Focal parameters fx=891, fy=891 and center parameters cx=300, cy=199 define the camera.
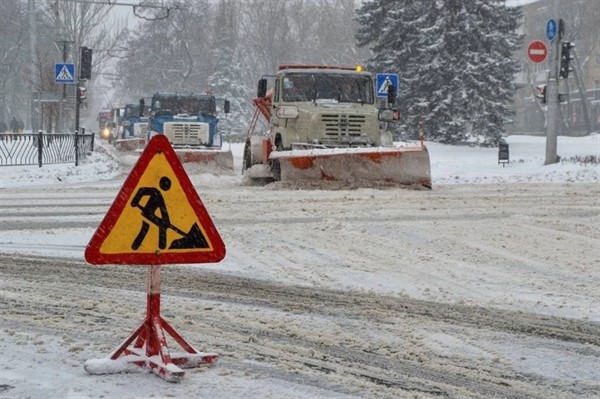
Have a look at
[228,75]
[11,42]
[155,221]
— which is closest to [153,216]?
[155,221]

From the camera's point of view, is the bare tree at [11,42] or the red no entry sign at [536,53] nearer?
the red no entry sign at [536,53]

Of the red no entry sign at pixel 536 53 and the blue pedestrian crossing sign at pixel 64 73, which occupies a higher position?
the red no entry sign at pixel 536 53

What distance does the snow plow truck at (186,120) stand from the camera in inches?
1017

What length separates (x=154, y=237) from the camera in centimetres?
450

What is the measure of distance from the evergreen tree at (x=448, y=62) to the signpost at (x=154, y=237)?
33030 mm

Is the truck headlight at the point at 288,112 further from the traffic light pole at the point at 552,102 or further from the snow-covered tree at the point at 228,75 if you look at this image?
the snow-covered tree at the point at 228,75

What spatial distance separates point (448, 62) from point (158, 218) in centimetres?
3389

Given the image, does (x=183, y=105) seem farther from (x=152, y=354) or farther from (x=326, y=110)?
(x=152, y=354)

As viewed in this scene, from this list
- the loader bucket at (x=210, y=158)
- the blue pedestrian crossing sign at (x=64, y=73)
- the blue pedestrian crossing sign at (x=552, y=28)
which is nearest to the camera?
the blue pedestrian crossing sign at (x=552, y=28)

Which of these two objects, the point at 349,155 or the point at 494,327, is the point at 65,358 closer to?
the point at 494,327

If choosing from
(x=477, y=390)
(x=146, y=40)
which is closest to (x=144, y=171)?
(x=477, y=390)

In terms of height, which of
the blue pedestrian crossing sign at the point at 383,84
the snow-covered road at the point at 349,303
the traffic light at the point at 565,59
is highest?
the traffic light at the point at 565,59

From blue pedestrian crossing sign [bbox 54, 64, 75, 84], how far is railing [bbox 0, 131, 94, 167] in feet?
5.25

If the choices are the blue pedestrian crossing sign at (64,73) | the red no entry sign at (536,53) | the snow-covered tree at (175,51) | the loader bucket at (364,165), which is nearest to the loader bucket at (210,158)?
the blue pedestrian crossing sign at (64,73)
